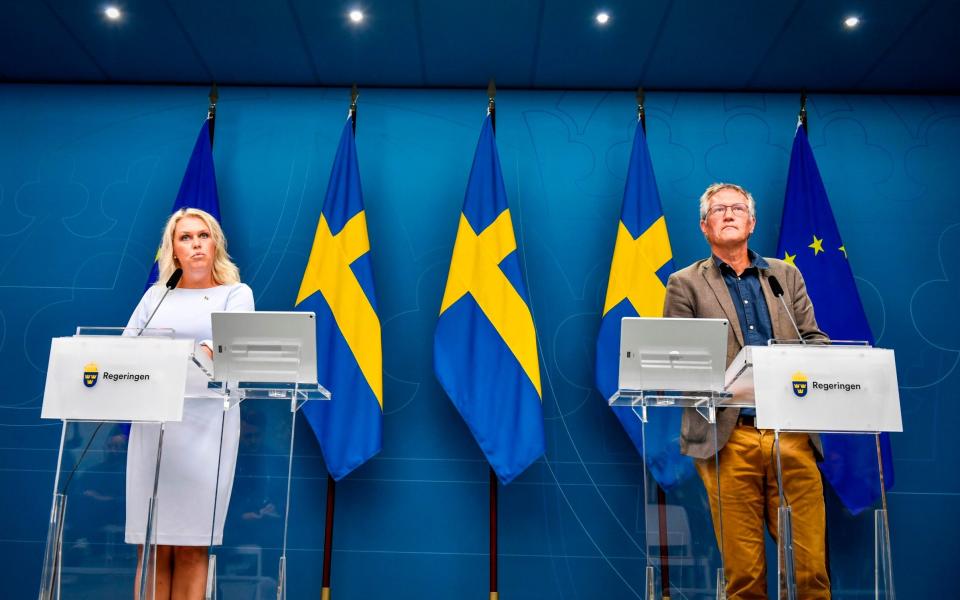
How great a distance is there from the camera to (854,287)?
12.6ft

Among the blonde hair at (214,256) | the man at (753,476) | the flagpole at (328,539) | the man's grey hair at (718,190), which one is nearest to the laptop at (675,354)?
the man at (753,476)

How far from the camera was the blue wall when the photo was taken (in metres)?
3.77

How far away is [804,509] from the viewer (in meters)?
2.21

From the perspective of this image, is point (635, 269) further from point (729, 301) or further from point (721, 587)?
point (721, 587)

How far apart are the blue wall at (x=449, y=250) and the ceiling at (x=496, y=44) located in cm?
12

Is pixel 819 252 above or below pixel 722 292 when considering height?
above

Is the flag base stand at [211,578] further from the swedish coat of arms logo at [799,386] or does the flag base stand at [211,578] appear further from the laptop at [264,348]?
the swedish coat of arms logo at [799,386]

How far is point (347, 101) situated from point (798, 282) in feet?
8.42

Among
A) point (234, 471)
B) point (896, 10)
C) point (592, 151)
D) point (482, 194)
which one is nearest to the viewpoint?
point (234, 471)

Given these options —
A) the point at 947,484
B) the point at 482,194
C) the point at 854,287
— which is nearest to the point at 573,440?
the point at 482,194

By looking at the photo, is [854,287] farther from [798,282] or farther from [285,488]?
[285,488]

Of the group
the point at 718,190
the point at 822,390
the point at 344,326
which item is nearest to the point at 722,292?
the point at 718,190

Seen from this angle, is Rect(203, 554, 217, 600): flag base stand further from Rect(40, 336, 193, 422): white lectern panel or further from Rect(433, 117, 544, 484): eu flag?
Rect(433, 117, 544, 484): eu flag

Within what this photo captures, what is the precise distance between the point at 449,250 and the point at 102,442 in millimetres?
2205
